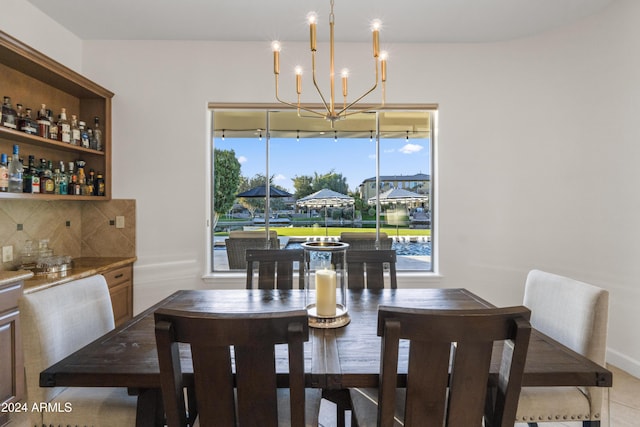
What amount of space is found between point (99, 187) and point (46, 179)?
0.51 m

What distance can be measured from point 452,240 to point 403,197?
67 centimetres

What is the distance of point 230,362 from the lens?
3.15 ft

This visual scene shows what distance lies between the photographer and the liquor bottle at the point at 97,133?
10.1 feet

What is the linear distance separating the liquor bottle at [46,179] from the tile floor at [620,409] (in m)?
1.58

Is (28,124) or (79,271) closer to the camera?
(28,124)

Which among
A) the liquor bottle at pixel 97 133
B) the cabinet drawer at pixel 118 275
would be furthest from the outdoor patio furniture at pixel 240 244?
the liquor bottle at pixel 97 133

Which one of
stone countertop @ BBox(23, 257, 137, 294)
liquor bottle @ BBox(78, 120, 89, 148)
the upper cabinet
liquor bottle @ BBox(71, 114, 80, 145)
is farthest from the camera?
liquor bottle @ BBox(78, 120, 89, 148)

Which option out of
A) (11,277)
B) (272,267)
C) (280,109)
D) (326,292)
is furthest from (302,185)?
(11,277)

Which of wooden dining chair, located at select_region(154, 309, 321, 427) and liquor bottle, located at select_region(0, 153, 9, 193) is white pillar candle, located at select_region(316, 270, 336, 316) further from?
liquor bottle, located at select_region(0, 153, 9, 193)

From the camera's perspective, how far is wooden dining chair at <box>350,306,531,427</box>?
0.92 meters

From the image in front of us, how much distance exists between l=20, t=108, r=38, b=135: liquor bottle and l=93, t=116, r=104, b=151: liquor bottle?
2.07ft

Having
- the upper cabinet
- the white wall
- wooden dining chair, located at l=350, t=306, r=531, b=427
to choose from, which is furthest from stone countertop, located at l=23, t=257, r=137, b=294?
wooden dining chair, located at l=350, t=306, r=531, b=427

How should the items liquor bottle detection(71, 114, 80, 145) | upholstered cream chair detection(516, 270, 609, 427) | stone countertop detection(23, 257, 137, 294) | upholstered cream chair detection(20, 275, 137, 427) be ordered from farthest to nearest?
liquor bottle detection(71, 114, 80, 145), stone countertop detection(23, 257, 137, 294), upholstered cream chair detection(516, 270, 609, 427), upholstered cream chair detection(20, 275, 137, 427)

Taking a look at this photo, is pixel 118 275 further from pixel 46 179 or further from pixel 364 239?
pixel 364 239
